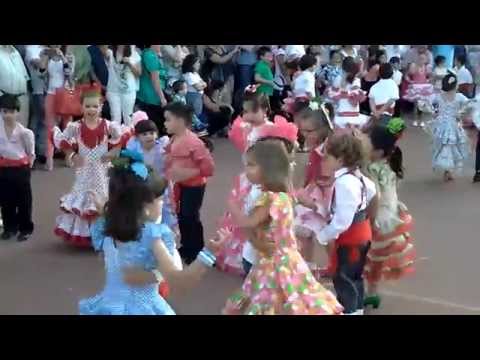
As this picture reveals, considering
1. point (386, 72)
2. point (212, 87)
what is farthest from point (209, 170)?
point (212, 87)

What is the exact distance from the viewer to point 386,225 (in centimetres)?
608

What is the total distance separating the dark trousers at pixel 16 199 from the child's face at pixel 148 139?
1.07m

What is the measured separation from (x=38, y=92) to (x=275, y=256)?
5.92m

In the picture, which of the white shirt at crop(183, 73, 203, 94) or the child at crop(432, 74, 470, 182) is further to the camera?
the white shirt at crop(183, 73, 203, 94)

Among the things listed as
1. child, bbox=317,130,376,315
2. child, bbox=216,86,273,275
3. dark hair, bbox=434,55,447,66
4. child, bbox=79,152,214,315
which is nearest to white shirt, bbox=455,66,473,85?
dark hair, bbox=434,55,447,66

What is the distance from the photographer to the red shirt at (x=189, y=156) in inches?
267

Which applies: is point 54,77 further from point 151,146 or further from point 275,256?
point 275,256

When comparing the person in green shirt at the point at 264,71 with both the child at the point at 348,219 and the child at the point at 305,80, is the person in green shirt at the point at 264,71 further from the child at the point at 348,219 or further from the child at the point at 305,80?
the child at the point at 348,219

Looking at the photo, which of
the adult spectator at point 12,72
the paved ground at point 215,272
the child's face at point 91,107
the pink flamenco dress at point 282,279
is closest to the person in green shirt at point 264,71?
the paved ground at point 215,272

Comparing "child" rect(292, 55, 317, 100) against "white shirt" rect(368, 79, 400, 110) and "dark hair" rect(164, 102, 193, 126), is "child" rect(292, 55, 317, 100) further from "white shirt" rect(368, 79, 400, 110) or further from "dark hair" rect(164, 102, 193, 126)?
"dark hair" rect(164, 102, 193, 126)

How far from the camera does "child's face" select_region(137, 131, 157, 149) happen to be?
23.4ft

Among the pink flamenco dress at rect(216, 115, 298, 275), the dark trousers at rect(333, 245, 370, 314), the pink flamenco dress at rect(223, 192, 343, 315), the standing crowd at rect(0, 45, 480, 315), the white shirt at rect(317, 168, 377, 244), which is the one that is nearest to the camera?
the standing crowd at rect(0, 45, 480, 315)

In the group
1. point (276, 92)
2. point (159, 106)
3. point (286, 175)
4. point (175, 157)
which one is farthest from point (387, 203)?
point (276, 92)

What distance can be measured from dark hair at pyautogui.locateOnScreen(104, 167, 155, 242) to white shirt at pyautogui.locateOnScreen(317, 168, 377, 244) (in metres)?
1.25
